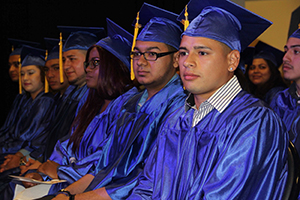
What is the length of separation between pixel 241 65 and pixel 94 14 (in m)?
2.25

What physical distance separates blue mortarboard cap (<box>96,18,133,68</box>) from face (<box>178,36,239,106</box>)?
1.43 meters

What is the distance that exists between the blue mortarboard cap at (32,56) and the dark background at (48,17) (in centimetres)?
65

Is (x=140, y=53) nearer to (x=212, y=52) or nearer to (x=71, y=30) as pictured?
(x=212, y=52)

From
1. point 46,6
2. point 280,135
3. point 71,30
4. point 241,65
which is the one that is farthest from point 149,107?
point 46,6

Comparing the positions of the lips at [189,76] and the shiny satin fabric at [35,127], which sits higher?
the lips at [189,76]

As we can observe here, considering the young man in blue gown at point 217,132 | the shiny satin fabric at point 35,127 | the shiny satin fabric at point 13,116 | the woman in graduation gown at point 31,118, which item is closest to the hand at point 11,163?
the woman in graduation gown at point 31,118

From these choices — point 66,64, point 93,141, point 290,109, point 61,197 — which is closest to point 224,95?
point 61,197

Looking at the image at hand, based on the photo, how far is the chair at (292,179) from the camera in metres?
1.14

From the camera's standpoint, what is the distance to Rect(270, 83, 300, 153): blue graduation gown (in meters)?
2.22

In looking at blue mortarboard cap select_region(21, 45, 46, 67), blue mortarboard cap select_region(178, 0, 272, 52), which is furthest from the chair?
blue mortarboard cap select_region(21, 45, 46, 67)

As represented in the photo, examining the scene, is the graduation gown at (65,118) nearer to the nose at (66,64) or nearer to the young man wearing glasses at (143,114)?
the nose at (66,64)

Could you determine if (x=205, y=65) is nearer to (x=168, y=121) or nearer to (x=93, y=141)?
(x=168, y=121)

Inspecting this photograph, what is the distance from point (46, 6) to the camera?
5395mm

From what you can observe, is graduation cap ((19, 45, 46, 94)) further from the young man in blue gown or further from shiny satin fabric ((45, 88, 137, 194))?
the young man in blue gown
